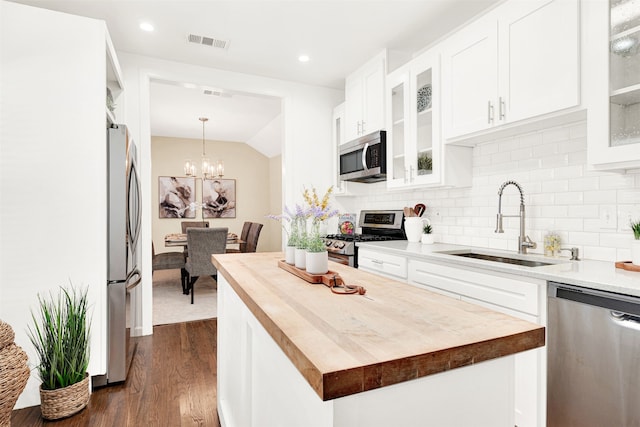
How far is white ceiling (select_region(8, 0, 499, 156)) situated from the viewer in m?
2.61

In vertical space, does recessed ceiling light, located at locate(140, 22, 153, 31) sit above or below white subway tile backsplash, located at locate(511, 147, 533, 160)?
above

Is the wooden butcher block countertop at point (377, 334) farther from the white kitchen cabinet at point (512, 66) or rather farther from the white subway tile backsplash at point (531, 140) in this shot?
the white subway tile backsplash at point (531, 140)

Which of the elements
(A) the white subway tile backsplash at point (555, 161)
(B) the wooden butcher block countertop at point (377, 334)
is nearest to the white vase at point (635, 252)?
(A) the white subway tile backsplash at point (555, 161)

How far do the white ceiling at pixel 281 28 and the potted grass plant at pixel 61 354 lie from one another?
2105mm

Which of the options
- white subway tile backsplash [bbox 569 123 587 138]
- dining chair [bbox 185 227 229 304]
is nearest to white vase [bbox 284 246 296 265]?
white subway tile backsplash [bbox 569 123 587 138]

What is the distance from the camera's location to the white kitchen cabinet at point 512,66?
185 cm

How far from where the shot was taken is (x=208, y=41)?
314cm

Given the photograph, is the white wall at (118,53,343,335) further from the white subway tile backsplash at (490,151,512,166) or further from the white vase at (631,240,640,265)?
the white vase at (631,240,640,265)

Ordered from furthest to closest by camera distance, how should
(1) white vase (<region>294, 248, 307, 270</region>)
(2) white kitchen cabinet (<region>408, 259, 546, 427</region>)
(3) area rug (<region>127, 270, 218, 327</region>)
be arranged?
1. (3) area rug (<region>127, 270, 218, 327</region>)
2. (2) white kitchen cabinet (<region>408, 259, 546, 427</region>)
3. (1) white vase (<region>294, 248, 307, 270</region>)

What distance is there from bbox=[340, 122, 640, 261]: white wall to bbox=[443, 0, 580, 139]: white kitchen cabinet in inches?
13.0

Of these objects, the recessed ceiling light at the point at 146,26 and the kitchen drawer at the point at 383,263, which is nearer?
the kitchen drawer at the point at 383,263

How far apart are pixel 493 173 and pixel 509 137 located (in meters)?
0.28

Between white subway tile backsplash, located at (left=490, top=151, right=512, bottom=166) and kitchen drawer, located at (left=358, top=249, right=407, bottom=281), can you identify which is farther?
kitchen drawer, located at (left=358, top=249, right=407, bottom=281)

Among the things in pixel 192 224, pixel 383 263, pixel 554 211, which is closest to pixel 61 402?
pixel 383 263
